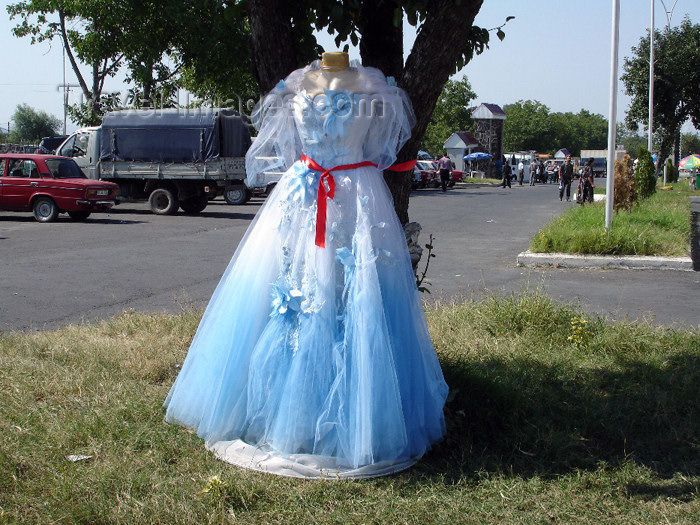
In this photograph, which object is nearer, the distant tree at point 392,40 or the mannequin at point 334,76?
the mannequin at point 334,76

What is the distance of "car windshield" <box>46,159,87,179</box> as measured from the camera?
17.6 m

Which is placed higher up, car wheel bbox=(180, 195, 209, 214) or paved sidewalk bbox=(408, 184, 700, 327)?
car wheel bbox=(180, 195, 209, 214)

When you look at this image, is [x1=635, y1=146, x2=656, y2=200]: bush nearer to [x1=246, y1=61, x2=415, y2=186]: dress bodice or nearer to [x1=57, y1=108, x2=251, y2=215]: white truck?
[x1=57, y1=108, x2=251, y2=215]: white truck

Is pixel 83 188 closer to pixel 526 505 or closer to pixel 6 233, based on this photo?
pixel 6 233

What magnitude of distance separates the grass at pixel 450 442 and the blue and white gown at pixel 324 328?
0.18m

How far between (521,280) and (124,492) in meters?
7.27

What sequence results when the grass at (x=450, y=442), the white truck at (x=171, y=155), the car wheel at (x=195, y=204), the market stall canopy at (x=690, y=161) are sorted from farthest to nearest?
the market stall canopy at (x=690, y=161)
the car wheel at (x=195, y=204)
the white truck at (x=171, y=155)
the grass at (x=450, y=442)

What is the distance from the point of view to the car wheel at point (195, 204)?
20.1m

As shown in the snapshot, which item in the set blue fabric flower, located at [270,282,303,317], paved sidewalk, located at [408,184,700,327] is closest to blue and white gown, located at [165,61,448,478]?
blue fabric flower, located at [270,282,303,317]

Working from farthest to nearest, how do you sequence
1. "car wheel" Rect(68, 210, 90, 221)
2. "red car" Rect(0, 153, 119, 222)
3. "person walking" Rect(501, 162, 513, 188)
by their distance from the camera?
"person walking" Rect(501, 162, 513, 188) < "car wheel" Rect(68, 210, 90, 221) < "red car" Rect(0, 153, 119, 222)

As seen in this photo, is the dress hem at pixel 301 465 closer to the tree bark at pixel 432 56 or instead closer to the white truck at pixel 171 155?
the tree bark at pixel 432 56

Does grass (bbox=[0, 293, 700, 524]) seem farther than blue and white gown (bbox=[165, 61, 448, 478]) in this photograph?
No

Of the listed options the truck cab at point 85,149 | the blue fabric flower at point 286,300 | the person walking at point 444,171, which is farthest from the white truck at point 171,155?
the person walking at point 444,171

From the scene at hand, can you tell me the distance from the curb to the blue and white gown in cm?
743
